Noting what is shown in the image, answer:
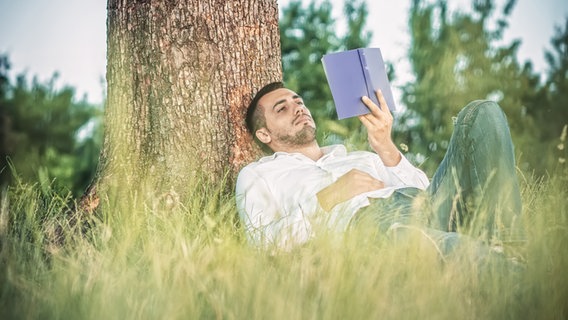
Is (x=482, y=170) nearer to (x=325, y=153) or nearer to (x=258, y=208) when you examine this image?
(x=258, y=208)

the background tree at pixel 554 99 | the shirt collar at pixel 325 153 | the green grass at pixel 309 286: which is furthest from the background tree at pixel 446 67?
the green grass at pixel 309 286

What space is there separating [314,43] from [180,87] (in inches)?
149

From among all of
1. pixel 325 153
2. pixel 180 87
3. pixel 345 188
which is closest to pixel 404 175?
pixel 345 188

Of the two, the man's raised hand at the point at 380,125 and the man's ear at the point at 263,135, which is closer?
the man's raised hand at the point at 380,125

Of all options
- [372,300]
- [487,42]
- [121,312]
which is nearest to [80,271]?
[121,312]

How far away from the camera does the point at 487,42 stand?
24.0ft

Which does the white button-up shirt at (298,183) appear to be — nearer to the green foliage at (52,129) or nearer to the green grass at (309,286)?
the green grass at (309,286)

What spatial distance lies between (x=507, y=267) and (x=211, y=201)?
150cm

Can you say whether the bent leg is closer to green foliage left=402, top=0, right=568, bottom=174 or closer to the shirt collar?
the shirt collar

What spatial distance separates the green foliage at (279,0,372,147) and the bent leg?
4007 mm

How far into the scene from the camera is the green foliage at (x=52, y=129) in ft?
21.5

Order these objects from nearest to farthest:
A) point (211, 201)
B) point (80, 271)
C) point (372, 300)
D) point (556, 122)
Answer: point (372, 300) < point (80, 271) < point (211, 201) < point (556, 122)

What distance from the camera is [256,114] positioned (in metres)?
3.48

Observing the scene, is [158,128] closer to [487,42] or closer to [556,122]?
[487,42]
